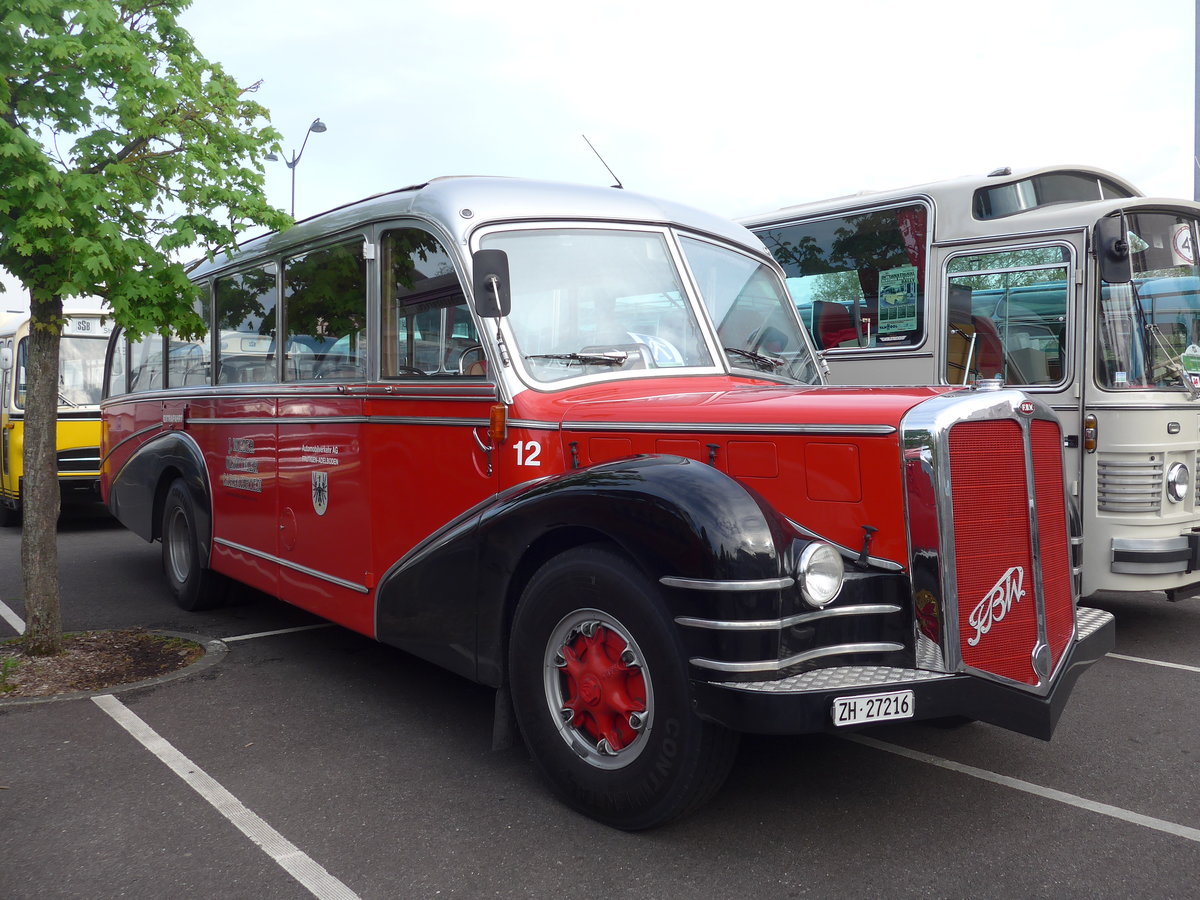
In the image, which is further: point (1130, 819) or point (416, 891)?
point (1130, 819)

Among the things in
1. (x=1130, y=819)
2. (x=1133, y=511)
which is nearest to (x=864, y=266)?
(x=1133, y=511)

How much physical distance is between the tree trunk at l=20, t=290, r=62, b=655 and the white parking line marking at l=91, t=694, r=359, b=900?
3.44ft

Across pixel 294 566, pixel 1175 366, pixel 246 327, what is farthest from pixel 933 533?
pixel 246 327

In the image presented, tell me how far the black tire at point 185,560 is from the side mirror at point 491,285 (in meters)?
3.64

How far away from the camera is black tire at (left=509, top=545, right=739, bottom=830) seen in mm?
3225

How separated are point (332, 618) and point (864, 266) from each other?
5191mm

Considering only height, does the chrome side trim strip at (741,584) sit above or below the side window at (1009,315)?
below

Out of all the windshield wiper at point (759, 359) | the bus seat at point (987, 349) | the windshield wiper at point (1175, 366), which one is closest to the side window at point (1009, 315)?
the bus seat at point (987, 349)

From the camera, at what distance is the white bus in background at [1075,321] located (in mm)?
6445

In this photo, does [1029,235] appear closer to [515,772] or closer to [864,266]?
[864,266]

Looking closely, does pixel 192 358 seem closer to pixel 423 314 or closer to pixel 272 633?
pixel 272 633

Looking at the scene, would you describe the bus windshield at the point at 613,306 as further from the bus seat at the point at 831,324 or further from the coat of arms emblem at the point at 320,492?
the bus seat at the point at 831,324

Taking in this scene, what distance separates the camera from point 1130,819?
11.9 feet

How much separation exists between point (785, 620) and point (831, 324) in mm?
5785
